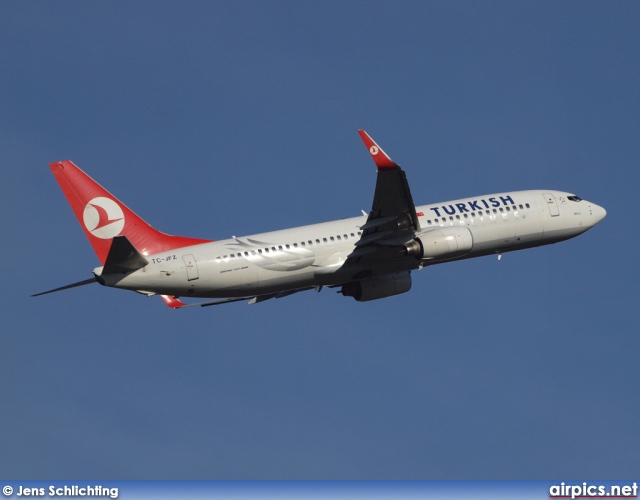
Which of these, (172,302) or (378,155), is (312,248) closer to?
(378,155)

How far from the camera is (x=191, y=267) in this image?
56125 mm

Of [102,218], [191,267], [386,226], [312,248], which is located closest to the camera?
[191,267]

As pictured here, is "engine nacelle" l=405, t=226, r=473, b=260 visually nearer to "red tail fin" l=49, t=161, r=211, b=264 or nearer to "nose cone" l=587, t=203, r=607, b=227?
"red tail fin" l=49, t=161, r=211, b=264

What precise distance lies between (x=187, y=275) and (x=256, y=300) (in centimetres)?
746

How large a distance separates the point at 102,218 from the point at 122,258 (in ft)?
13.8

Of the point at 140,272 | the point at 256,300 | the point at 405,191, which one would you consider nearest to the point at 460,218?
the point at 405,191

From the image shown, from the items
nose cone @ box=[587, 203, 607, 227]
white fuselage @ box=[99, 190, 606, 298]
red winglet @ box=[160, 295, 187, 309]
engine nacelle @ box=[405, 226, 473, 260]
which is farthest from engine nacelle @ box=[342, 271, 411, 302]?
nose cone @ box=[587, 203, 607, 227]

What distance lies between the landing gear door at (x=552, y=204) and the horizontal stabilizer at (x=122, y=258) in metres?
23.0

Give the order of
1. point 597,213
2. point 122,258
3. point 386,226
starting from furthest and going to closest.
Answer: point 597,213 < point 386,226 < point 122,258

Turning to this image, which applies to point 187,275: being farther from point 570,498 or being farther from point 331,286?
point 570,498

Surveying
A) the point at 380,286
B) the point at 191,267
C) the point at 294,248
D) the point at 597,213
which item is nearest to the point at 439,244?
the point at 380,286

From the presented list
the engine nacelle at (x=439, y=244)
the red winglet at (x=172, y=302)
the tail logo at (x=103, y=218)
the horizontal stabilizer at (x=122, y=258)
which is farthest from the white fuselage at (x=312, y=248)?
the red winglet at (x=172, y=302)

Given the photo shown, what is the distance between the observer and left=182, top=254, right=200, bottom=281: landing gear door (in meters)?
56.1

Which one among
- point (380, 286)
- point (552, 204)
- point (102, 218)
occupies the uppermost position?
point (552, 204)
